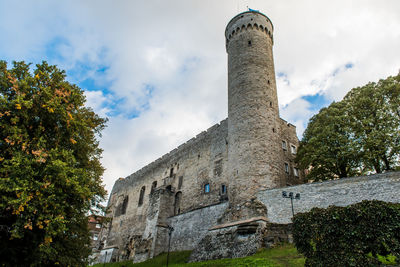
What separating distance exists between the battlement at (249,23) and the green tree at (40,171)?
655 inches

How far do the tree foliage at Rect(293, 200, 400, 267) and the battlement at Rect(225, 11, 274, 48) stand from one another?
61.2ft

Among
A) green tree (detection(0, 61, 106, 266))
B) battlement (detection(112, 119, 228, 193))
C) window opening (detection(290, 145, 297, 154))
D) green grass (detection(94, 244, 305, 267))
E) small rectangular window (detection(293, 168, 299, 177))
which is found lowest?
green grass (detection(94, 244, 305, 267))

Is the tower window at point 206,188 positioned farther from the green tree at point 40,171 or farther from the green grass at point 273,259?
the green tree at point 40,171

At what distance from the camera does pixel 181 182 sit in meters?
29.6

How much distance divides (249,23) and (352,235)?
66.1ft

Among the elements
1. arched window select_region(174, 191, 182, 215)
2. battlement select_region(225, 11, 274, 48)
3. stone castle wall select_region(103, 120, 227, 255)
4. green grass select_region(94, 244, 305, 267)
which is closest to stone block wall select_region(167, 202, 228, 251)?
stone castle wall select_region(103, 120, 227, 255)

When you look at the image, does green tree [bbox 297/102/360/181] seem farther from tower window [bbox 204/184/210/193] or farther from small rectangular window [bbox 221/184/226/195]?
tower window [bbox 204/184/210/193]

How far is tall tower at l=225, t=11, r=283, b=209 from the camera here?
19.4 metres

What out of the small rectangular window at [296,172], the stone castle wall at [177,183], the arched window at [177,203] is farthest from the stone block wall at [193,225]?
the small rectangular window at [296,172]

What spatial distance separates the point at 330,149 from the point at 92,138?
15.7m

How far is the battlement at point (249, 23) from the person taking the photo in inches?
985

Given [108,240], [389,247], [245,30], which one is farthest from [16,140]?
[108,240]

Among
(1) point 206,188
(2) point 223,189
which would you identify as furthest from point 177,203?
(2) point 223,189

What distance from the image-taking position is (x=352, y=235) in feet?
32.2
